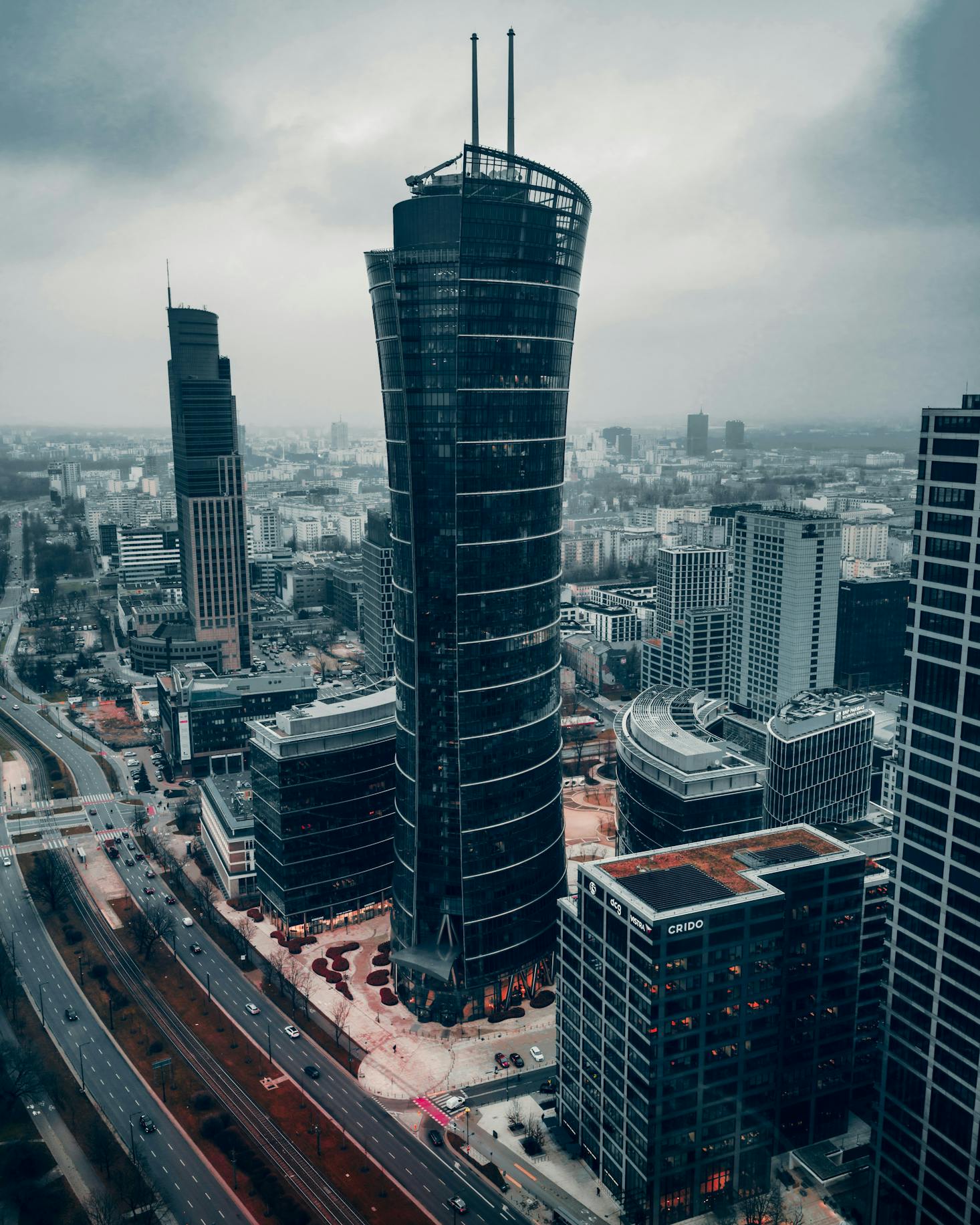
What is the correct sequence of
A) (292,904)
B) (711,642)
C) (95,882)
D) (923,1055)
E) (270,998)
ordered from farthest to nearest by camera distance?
(711,642) → (95,882) → (292,904) → (270,998) → (923,1055)

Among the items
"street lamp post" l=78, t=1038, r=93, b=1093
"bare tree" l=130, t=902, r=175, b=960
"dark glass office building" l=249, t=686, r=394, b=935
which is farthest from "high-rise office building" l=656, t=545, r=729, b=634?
"street lamp post" l=78, t=1038, r=93, b=1093

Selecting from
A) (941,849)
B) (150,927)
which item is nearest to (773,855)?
(941,849)

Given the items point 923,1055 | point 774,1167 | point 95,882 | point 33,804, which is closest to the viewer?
point 923,1055

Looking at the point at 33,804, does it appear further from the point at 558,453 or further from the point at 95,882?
the point at 558,453

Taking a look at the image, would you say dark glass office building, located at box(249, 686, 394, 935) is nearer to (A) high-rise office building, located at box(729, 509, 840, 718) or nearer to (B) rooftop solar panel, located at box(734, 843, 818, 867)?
(B) rooftop solar panel, located at box(734, 843, 818, 867)

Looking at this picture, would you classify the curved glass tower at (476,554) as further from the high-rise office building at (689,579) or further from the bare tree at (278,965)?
the high-rise office building at (689,579)

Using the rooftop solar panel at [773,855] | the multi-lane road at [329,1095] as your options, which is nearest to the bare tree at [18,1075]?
the multi-lane road at [329,1095]

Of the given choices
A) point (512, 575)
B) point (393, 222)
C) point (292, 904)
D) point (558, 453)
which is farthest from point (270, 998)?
point (393, 222)
